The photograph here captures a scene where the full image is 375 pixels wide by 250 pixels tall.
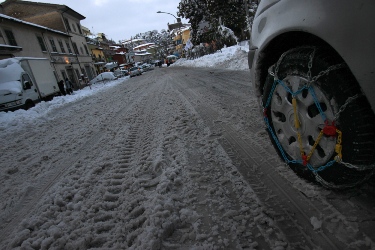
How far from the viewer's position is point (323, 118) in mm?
1312

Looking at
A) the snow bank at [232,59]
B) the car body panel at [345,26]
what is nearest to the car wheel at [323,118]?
the car body panel at [345,26]

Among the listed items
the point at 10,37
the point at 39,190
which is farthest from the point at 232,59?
the point at 10,37

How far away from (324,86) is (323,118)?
186 mm

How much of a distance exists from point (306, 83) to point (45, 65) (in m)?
17.1

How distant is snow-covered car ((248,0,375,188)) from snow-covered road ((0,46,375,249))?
228 millimetres

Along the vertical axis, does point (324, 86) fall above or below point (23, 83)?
below

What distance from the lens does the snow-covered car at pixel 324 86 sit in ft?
3.45

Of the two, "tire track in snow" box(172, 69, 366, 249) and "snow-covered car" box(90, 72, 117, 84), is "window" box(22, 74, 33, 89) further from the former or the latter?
"snow-covered car" box(90, 72, 117, 84)

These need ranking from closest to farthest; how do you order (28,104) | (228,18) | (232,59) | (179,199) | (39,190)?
(179,199) → (39,190) → (28,104) → (232,59) → (228,18)

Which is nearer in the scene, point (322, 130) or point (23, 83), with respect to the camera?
point (322, 130)

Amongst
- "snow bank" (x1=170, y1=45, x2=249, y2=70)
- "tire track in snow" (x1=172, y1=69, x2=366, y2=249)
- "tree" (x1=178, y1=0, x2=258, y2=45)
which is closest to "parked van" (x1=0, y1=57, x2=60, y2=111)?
"snow bank" (x1=170, y1=45, x2=249, y2=70)

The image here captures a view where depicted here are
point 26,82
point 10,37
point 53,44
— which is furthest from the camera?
point 53,44

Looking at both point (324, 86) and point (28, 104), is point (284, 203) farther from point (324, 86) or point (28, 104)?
point (28, 104)

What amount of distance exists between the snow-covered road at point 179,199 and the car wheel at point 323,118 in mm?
226
